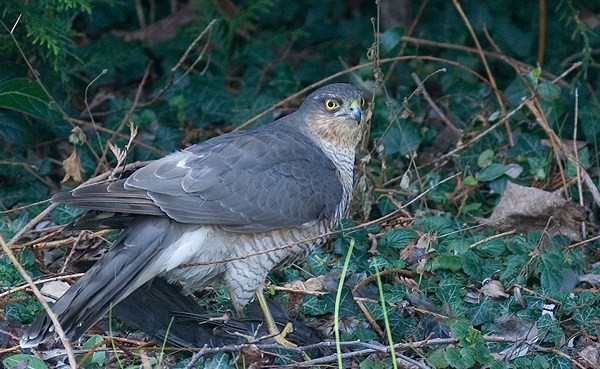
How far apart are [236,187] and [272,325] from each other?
709 mm

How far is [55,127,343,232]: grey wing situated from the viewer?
15.4ft

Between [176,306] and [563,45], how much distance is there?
4.33m

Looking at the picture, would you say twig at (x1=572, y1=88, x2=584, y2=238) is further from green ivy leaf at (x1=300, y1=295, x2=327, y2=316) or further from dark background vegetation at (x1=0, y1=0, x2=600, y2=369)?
green ivy leaf at (x1=300, y1=295, x2=327, y2=316)

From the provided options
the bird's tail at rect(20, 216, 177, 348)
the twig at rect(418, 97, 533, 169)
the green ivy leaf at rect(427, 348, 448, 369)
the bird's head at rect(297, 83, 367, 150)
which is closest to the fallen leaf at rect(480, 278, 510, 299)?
the green ivy leaf at rect(427, 348, 448, 369)

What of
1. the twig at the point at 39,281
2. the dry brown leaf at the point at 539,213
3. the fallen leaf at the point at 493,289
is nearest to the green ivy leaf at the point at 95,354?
the twig at the point at 39,281

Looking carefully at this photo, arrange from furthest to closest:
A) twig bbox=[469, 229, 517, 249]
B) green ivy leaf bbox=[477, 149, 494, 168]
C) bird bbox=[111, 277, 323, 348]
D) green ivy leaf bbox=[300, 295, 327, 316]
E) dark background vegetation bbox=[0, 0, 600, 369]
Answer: green ivy leaf bbox=[477, 149, 494, 168]
twig bbox=[469, 229, 517, 249]
green ivy leaf bbox=[300, 295, 327, 316]
dark background vegetation bbox=[0, 0, 600, 369]
bird bbox=[111, 277, 323, 348]

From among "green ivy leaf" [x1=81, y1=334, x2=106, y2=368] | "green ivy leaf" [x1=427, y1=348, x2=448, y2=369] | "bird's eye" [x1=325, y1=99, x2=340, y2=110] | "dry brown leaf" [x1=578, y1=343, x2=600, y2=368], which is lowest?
"dry brown leaf" [x1=578, y1=343, x2=600, y2=368]

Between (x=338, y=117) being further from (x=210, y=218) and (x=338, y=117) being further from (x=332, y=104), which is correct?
(x=210, y=218)

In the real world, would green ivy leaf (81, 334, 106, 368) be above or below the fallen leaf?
above

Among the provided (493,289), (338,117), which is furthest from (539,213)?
(338,117)

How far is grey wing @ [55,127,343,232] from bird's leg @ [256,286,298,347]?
371mm

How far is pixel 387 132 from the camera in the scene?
6.88m

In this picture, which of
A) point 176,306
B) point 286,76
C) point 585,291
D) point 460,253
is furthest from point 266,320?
point 286,76

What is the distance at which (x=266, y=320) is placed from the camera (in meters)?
5.05
